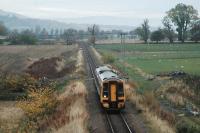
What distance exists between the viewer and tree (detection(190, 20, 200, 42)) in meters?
140

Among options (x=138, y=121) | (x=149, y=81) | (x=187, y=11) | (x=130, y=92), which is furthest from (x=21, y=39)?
(x=138, y=121)

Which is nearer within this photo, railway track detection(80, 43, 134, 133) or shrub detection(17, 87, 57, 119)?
railway track detection(80, 43, 134, 133)

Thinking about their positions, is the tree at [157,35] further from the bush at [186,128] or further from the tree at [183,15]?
the bush at [186,128]

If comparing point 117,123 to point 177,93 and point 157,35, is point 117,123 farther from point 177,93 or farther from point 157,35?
point 157,35

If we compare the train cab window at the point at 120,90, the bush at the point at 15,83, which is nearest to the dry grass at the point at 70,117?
the train cab window at the point at 120,90

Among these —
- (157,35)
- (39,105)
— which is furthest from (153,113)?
(157,35)

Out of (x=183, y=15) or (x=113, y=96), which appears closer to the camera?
(x=113, y=96)

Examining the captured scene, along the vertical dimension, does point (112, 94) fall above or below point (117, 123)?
above

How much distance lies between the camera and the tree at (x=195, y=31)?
460 ft

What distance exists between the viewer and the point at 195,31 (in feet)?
481

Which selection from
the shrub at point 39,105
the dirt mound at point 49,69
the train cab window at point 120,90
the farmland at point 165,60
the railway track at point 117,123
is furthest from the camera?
the dirt mound at point 49,69

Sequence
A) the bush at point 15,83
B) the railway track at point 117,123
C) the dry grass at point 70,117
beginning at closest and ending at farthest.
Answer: the dry grass at point 70,117, the railway track at point 117,123, the bush at point 15,83

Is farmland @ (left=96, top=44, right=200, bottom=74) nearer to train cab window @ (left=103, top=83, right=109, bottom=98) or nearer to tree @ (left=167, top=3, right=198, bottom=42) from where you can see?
train cab window @ (left=103, top=83, right=109, bottom=98)

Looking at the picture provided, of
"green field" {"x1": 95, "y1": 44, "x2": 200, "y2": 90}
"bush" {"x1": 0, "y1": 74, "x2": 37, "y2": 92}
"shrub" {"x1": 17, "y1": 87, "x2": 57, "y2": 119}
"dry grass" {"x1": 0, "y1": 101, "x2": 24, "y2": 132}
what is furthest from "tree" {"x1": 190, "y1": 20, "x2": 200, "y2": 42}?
"shrub" {"x1": 17, "y1": 87, "x2": 57, "y2": 119}
